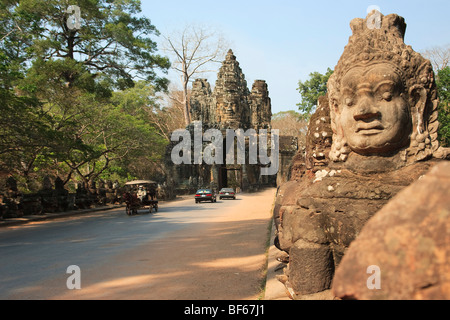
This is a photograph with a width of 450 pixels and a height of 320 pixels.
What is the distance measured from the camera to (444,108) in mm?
21078

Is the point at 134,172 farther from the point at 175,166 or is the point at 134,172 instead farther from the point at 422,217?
the point at 422,217

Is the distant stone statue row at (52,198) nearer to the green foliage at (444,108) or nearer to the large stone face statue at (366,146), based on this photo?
the large stone face statue at (366,146)

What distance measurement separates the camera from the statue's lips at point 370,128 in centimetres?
345

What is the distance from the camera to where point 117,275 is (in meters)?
6.27

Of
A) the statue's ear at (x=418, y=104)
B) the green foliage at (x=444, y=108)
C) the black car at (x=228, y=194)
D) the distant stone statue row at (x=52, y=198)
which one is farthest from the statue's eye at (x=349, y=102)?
the black car at (x=228, y=194)

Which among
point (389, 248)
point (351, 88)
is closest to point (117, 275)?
point (351, 88)

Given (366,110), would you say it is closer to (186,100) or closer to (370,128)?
(370,128)

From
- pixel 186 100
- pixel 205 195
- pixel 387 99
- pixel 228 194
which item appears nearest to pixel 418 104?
pixel 387 99

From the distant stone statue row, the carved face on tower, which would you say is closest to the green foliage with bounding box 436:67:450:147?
the carved face on tower

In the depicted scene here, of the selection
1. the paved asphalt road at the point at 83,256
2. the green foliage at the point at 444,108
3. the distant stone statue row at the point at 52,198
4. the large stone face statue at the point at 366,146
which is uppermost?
the green foliage at the point at 444,108

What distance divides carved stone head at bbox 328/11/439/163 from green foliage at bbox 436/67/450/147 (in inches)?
673

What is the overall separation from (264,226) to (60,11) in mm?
15241

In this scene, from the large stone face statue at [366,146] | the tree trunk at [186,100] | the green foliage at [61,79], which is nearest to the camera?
the large stone face statue at [366,146]

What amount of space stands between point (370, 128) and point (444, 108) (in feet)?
66.9
